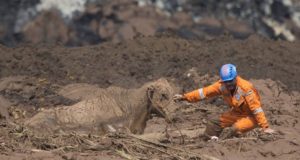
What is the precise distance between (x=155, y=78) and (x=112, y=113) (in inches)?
197

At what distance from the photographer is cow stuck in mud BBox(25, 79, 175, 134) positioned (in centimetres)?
1134

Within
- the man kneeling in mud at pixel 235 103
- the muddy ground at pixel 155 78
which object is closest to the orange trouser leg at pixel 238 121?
the man kneeling in mud at pixel 235 103

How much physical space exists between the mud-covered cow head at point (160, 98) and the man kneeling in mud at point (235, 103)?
414 mm

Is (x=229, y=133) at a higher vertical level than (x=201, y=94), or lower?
lower

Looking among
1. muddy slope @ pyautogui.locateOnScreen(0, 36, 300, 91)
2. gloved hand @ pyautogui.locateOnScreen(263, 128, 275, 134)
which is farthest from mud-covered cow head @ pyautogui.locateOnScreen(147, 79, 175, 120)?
muddy slope @ pyautogui.locateOnScreen(0, 36, 300, 91)

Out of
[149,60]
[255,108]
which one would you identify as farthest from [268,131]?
[149,60]

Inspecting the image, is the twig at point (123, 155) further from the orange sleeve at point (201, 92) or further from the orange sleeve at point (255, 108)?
the orange sleeve at point (255, 108)

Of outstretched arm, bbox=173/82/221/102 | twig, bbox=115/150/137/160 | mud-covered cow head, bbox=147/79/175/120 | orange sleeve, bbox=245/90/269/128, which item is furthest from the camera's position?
mud-covered cow head, bbox=147/79/175/120

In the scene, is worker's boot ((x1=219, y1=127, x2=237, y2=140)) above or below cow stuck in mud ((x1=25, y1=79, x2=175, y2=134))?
below

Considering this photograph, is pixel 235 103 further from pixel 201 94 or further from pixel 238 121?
pixel 201 94

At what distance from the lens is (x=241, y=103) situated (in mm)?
10742

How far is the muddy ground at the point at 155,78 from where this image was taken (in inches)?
374

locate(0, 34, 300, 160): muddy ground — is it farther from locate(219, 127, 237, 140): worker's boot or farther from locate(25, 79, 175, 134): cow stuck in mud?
locate(25, 79, 175, 134): cow stuck in mud

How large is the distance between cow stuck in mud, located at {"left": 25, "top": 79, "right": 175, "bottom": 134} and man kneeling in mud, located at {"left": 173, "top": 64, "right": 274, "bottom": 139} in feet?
1.64
